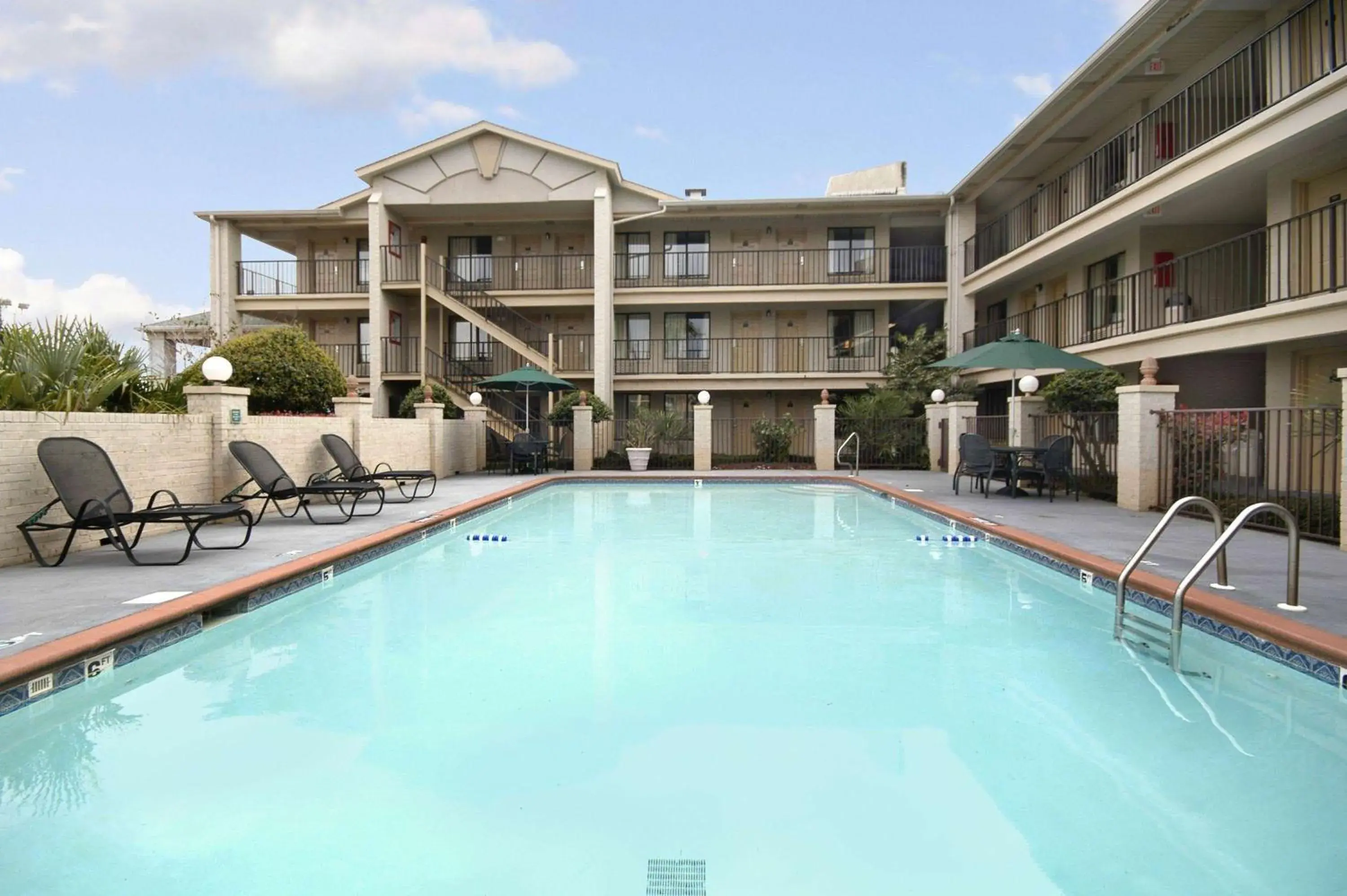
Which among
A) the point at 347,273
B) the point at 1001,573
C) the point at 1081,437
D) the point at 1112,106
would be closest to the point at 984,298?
the point at 1112,106

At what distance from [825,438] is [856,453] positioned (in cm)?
102

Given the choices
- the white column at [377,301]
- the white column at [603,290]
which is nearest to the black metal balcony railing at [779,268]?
the white column at [603,290]

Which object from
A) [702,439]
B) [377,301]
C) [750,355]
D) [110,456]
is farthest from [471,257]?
[110,456]

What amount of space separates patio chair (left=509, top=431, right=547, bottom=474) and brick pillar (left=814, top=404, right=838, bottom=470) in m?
6.41

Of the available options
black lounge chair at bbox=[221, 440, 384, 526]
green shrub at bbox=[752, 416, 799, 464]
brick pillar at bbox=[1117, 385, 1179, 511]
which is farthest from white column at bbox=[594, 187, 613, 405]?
brick pillar at bbox=[1117, 385, 1179, 511]

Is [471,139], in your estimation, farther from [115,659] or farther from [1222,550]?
[1222,550]

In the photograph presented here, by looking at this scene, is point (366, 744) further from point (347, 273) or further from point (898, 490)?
point (347, 273)

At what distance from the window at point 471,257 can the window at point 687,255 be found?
17.2ft

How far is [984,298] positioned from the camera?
22.5m

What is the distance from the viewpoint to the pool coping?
3.72 metres

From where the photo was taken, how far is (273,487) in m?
8.49

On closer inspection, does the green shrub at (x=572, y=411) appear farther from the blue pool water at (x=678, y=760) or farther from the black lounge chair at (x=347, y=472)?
the blue pool water at (x=678, y=760)

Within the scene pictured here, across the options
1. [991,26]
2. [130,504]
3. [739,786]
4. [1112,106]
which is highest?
[991,26]

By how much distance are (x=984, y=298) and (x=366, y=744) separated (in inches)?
882
